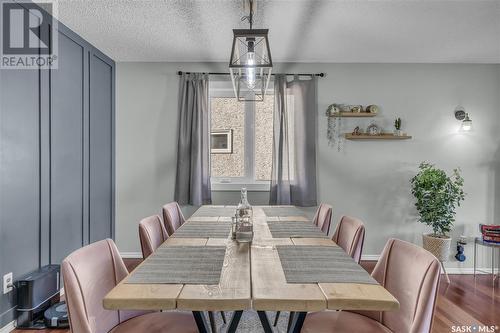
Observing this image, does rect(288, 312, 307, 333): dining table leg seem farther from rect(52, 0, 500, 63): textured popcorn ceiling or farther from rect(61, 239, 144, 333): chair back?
rect(52, 0, 500, 63): textured popcorn ceiling

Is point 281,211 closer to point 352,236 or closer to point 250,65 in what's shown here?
point 352,236

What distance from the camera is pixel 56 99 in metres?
2.55

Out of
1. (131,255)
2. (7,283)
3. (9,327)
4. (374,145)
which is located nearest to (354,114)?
(374,145)

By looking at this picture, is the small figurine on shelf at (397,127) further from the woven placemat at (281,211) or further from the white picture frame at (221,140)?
the white picture frame at (221,140)

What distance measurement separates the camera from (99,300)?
1.26 m

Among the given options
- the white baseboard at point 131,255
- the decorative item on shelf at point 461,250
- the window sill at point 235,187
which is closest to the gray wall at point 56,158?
the white baseboard at point 131,255

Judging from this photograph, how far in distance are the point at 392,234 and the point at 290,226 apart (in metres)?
2.21

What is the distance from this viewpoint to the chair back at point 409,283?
1.12 meters

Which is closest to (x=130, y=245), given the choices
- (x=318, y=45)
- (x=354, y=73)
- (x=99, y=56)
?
(x=99, y=56)

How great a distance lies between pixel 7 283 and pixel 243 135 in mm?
2635

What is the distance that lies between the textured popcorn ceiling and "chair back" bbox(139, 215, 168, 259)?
5.62 ft

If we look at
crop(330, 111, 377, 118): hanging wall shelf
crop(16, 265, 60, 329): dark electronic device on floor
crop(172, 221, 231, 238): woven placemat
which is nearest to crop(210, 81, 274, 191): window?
crop(330, 111, 377, 118): hanging wall shelf

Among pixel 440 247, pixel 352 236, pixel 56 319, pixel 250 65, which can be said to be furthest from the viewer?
pixel 440 247

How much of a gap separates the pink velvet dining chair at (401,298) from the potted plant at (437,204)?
2.13m
